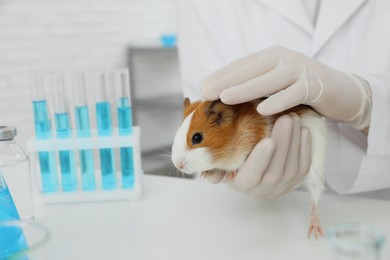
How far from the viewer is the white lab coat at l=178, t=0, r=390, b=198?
108 centimetres

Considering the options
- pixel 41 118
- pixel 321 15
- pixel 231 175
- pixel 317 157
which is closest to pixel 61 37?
pixel 41 118

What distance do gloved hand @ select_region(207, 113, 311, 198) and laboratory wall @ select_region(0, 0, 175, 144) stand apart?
166 cm

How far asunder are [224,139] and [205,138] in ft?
0.12

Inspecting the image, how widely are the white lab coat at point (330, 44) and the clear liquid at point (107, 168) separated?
1.55ft

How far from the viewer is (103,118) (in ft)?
3.76

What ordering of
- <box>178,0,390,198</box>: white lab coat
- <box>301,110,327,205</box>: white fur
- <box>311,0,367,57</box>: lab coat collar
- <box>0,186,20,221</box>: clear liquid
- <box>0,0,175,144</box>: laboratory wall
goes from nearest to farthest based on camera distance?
<box>0,186,20,221</box>: clear liquid
<box>301,110,327,205</box>: white fur
<box>178,0,390,198</box>: white lab coat
<box>311,0,367,57</box>: lab coat collar
<box>0,0,175,144</box>: laboratory wall

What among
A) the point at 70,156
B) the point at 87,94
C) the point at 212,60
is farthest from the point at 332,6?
the point at 70,156

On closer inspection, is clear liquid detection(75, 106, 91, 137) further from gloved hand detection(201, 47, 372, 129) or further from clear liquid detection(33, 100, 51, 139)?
gloved hand detection(201, 47, 372, 129)

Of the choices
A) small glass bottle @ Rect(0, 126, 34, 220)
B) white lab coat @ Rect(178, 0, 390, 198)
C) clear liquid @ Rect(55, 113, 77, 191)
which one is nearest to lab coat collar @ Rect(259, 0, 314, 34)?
white lab coat @ Rect(178, 0, 390, 198)

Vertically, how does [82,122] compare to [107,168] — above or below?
above

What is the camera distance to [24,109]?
2723 millimetres

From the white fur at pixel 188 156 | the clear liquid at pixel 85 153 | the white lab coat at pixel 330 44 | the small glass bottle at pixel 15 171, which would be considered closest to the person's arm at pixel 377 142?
the white lab coat at pixel 330 44

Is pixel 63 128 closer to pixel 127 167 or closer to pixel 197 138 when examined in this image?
pixel 127 167

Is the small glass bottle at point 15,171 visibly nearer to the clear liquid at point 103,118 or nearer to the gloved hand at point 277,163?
the clear liquid at point 103,118
